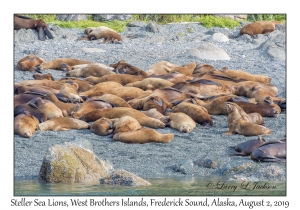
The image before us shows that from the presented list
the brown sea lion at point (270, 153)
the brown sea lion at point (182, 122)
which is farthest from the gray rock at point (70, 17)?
the brown sea lion at point (270, 153)

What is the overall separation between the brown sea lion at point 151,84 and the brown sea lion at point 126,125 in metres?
2.68

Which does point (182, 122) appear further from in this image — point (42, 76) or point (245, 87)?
point (42, 76)

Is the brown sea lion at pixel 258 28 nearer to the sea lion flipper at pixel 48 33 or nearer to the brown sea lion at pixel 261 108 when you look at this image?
the sea lion flipper at pixel 48 33

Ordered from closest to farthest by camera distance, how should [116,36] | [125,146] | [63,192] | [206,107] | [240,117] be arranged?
[63,192] < [125,146] < [240,117] < [206,107] < [116,36]

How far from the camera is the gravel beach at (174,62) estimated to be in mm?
8750

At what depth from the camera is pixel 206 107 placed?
11445 millimetres

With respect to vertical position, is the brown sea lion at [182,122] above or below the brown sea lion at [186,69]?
below

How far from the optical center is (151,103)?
37.1 feet

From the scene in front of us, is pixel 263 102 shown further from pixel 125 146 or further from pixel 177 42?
pixel 177 42

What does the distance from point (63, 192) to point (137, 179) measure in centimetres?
89

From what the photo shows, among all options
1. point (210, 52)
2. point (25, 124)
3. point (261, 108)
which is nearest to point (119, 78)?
point (261, 108)

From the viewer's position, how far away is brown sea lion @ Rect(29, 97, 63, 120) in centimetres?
1082

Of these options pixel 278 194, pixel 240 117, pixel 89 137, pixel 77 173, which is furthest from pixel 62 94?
pixel 278 194

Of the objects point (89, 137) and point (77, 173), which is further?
point (89, 137)
